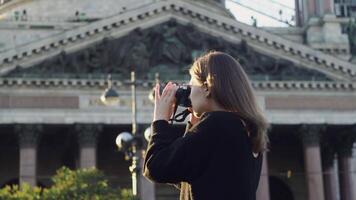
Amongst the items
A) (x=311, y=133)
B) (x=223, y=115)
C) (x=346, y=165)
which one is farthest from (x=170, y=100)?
(x=346, y=165)

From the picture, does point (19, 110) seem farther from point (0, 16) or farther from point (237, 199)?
point (237, 199)

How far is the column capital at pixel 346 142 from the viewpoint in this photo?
140 ft

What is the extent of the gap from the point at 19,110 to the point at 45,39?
3.48 metres

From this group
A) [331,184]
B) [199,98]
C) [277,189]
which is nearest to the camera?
[199,98]

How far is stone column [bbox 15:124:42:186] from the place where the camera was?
124ft

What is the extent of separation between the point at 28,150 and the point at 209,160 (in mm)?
35049

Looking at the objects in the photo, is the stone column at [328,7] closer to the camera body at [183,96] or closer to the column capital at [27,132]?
the column capital at [27,132]

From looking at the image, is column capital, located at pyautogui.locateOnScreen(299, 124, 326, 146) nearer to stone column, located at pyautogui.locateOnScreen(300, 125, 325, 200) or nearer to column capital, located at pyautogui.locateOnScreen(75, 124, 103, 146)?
stone column, located at pyautogui.locateOnScreen(300, 125, 325, 200)

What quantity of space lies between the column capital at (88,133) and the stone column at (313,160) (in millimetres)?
9757

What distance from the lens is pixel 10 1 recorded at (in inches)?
2327

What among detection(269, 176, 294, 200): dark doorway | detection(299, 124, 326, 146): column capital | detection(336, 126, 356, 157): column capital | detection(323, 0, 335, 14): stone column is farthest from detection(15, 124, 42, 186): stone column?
detection(323, 0, 335, 14): stone column

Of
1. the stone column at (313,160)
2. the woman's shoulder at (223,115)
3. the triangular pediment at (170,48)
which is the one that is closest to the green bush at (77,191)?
the triangular pediment at (170,48)

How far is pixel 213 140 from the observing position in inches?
166

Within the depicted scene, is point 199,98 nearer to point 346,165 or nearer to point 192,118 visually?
point 192,118
